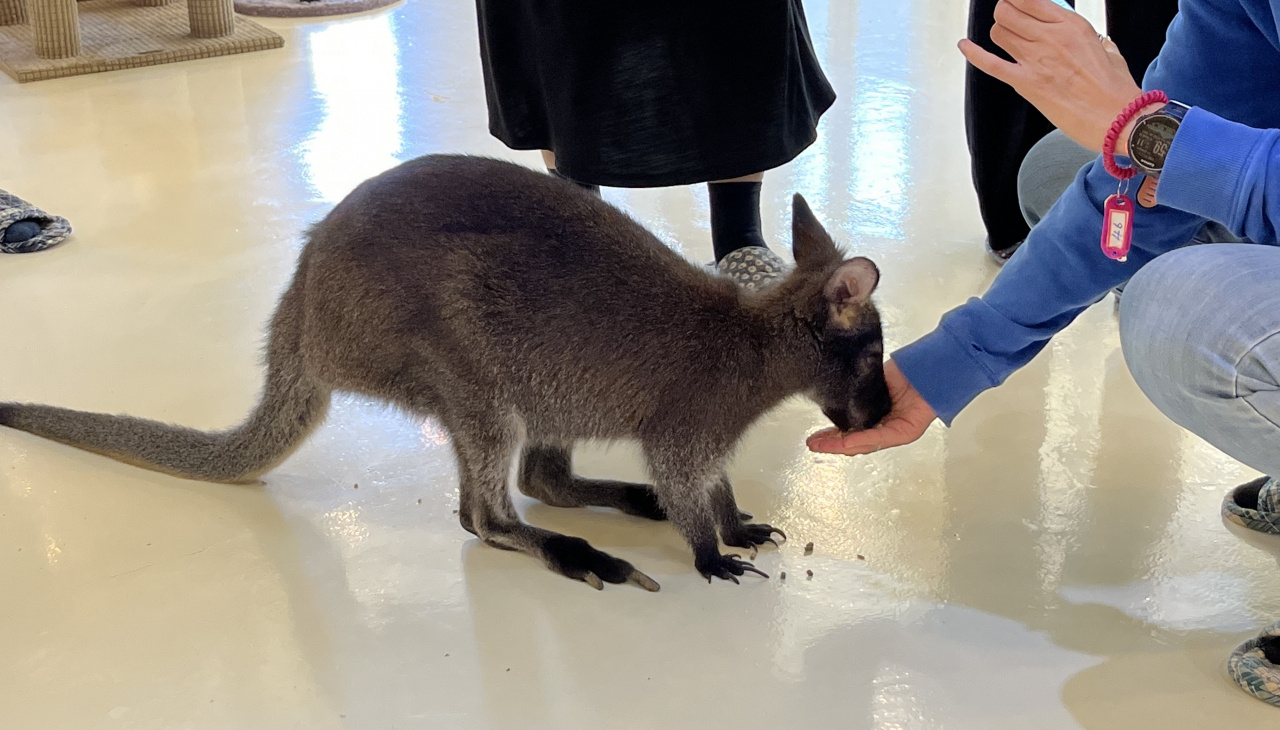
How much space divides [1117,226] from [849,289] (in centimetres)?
40

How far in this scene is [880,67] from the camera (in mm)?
4711

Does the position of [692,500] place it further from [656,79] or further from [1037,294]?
[656,79]

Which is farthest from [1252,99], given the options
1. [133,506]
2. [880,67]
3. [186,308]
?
[880,67]

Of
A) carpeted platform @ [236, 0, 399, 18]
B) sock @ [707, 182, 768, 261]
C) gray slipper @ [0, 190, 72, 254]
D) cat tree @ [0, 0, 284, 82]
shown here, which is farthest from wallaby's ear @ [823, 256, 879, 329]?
carpeted platform @ [236, 0, 399, 18]

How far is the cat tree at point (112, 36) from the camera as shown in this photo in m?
4.55

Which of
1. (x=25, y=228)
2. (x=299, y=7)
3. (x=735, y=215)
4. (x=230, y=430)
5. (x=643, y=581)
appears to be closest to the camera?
(x=643, y=581)

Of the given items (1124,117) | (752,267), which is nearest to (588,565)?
(752,267)

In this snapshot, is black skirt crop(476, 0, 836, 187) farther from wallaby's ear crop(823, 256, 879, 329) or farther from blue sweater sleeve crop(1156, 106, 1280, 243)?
blue sweater sleeve crop(1156, 106, 1280, 243)

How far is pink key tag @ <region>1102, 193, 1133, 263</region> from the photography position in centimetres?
158

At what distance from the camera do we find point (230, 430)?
2113 mm

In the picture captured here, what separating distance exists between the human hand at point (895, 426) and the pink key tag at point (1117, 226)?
44 centimetres

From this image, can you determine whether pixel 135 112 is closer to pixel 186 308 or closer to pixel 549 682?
pixel 186 308

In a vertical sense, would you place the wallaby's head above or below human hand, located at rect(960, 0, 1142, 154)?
below

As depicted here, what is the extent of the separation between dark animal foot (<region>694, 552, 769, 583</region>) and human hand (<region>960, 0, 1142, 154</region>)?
845 millimetres
